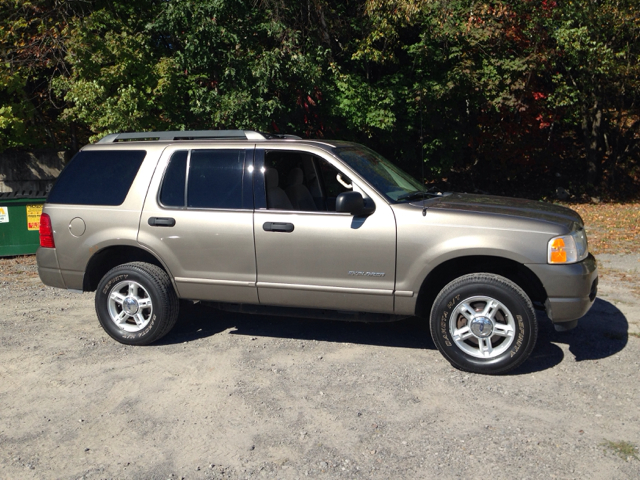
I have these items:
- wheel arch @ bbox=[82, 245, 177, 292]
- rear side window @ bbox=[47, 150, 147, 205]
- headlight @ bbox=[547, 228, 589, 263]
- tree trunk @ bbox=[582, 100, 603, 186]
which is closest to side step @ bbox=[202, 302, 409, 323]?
wheel arch @ bbox=[82, 245, 177, 292]

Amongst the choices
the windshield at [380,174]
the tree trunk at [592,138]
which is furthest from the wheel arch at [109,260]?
the tree trunk at [592,138]

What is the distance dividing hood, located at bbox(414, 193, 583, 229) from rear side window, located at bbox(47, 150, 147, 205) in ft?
9.16

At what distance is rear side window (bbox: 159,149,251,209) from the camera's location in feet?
18.6

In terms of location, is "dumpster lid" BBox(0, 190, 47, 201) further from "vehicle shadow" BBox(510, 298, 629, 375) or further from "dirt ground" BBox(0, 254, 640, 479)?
"vehicle shadow" BBox(510, 298, 629, 375)

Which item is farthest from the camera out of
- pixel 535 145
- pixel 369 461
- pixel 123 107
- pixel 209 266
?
pixel 535 145

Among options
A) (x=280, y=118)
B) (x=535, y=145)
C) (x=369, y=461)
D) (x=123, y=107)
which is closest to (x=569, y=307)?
(x=369, y=461)

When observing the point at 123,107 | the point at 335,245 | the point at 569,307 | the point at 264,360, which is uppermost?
the point at 123,107

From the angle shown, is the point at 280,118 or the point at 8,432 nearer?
the point at 8,432

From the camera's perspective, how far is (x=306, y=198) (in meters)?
6.11

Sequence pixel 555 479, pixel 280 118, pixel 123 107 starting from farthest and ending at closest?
pixel 280 118, pixel 123 107, pixel 555 479

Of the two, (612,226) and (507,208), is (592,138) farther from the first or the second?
(507,208)

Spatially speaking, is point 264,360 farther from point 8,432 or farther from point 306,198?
point 8,432

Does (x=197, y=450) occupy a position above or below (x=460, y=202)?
below

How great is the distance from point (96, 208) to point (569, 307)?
Result: 4343mm
